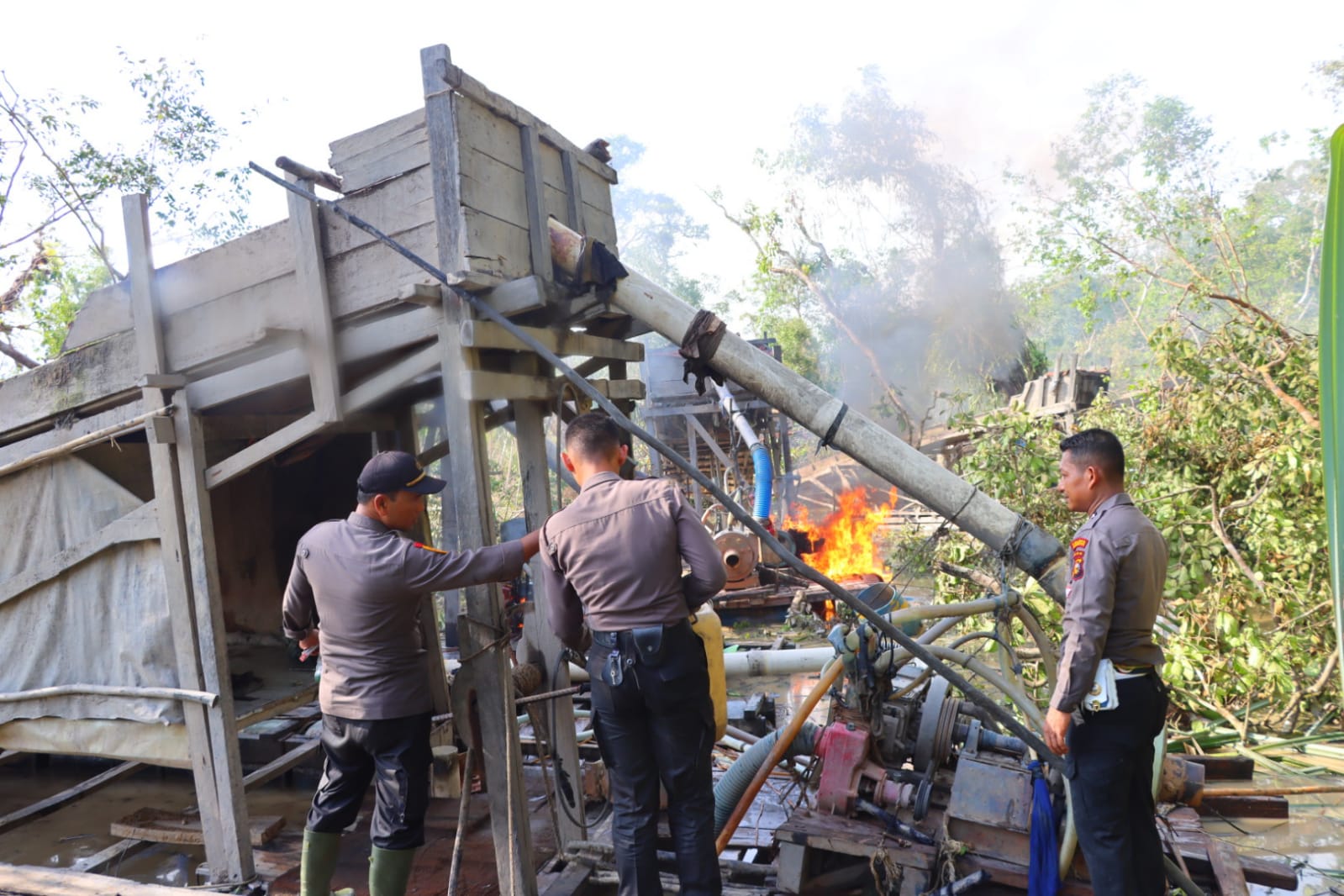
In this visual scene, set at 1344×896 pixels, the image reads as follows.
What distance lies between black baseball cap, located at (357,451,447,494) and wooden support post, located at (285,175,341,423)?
0.60 meters

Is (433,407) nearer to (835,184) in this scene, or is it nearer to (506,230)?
(506,230)

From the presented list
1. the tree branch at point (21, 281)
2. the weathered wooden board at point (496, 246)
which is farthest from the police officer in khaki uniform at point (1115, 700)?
the tree branch at point (21, 281)

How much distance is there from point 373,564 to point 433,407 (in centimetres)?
316

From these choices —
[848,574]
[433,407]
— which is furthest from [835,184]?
[433,407]

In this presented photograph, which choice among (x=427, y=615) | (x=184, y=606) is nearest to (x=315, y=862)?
(x=184, y=606)

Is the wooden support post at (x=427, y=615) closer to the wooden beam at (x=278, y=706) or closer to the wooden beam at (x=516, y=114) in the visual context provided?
the wooden beam at (x=278, y=706)

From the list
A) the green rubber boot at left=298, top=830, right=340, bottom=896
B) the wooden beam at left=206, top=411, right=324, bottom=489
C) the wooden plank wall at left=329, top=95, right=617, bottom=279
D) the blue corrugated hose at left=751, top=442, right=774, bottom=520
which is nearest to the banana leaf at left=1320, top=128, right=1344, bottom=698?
the wooden plank wall at left=329, top=95, right=617, bottom=279

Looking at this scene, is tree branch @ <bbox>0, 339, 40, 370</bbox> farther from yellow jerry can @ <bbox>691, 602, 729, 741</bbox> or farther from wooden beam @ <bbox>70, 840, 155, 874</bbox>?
yellow jerry can @ <bbox>691, 602, 729, 741</bbox>

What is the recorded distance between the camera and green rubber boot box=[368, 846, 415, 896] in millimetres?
A: 3719

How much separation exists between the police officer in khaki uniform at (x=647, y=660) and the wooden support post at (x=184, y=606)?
7.74 ft

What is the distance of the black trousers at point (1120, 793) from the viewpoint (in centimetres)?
351

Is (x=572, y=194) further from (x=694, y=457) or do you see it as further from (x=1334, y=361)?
(x=694, y=457)

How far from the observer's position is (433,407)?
22.0ft

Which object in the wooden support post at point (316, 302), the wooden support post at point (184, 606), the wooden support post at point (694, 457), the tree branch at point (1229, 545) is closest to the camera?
the wooden support post at point (316, 302)
